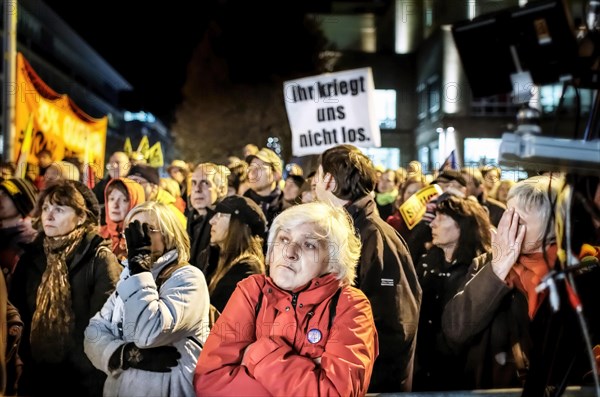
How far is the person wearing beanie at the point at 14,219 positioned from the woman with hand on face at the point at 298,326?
113 inches

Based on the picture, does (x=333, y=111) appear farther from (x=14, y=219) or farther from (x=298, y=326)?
(x=298, y=326)

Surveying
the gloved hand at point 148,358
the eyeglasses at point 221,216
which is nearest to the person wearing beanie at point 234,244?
the eyeglasses at point 221,216

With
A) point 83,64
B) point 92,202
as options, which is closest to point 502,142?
point 92,202

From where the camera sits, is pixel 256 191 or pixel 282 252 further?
pixel 256 191

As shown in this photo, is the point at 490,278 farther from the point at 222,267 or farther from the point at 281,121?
the point at 281,121

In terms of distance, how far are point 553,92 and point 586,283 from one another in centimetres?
2811

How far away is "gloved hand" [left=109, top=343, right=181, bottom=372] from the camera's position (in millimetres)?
3436

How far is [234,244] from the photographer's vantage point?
4.92 m

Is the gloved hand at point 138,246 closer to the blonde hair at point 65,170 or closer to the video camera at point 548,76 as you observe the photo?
the video camera at point 548,76

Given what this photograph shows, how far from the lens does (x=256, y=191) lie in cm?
747

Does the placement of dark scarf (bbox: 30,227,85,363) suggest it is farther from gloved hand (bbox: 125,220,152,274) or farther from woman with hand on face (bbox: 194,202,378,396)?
woman with hand on face (bbox: 194,202,378,396)

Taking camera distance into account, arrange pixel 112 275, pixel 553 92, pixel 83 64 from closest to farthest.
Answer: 1. pixel 112 275
2. pixel 553 92
3. pixel 83 64

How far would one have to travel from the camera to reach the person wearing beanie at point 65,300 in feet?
13.9

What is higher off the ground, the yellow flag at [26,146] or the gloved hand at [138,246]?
the yellow flag at [26,146]
